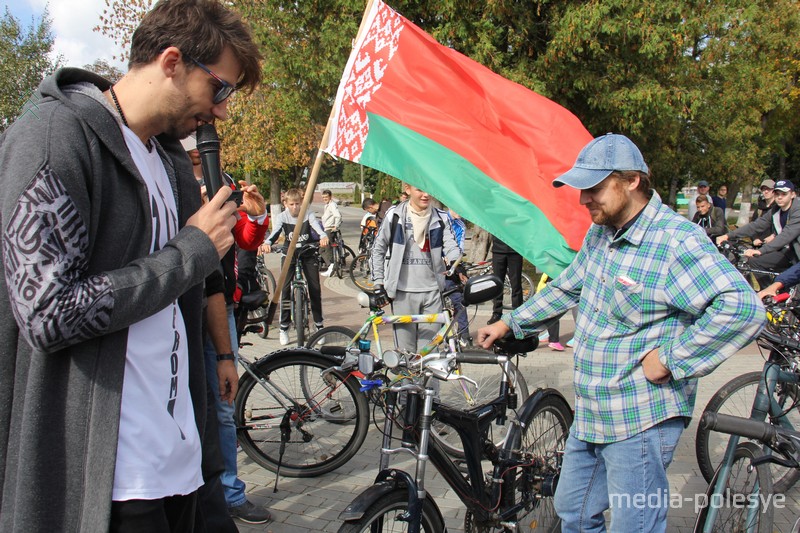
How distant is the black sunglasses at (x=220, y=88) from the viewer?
1641 millimetres

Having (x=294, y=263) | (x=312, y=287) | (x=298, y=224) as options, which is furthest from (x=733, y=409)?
(x=294, y=263)

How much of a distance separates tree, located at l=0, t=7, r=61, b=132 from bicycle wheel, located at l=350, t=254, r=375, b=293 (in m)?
9.48

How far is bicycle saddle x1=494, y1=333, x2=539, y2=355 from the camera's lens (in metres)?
3.00

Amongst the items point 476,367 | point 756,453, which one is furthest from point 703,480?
point 476,367

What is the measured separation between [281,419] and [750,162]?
29.6 metres

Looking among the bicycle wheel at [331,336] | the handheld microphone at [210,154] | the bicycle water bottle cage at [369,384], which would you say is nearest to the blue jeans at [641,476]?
the bicycle water bottle cage at [369,384]

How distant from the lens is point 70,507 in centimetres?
144

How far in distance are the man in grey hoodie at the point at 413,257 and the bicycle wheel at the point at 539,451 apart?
197cm

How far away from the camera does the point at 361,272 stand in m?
14.7

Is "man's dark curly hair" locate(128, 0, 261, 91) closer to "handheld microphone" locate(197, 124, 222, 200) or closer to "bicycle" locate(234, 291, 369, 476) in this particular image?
"handheld microphone" locate(197, 124, 222, 200)

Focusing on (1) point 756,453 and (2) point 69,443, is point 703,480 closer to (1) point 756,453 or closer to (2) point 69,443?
(1) point 756,453

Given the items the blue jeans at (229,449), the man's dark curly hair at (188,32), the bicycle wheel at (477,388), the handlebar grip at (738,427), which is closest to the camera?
the man's dark curly hair at (188,32)

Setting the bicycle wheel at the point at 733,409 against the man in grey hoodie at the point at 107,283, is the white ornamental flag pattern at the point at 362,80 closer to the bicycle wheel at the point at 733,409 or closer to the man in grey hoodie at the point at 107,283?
the man in grey hoodie at the point at 107,283

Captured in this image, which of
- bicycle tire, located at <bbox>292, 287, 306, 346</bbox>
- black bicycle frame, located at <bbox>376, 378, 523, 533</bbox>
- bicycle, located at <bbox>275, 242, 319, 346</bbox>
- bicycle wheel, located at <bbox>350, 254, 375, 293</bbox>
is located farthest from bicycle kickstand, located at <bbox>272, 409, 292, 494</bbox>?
bicycle wheel, located at <bbox>350, 254, 375, 293</bbox>
